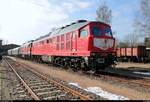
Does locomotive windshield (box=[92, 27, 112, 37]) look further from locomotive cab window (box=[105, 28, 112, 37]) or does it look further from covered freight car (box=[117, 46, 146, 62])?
covered freight car (box=[117, 46, 146, 62])

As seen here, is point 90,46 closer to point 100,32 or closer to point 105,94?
point 100,32

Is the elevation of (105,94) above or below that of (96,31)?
below

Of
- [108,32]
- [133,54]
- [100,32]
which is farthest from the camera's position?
[133,54]

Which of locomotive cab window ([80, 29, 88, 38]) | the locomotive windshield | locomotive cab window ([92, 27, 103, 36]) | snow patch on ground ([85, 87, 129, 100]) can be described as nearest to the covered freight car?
the locomotive windshield

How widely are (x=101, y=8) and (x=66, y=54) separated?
3891cm

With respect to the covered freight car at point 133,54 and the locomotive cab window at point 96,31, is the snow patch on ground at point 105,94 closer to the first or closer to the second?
the locomotive cab window at point 96,31

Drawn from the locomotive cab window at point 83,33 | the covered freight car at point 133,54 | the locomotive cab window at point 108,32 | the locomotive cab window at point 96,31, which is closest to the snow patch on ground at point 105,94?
the locomotive cab window at point 96,31

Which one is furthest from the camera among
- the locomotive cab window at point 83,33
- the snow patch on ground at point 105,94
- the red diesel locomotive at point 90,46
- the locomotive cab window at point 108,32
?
the locomotive cab window at point 108,32

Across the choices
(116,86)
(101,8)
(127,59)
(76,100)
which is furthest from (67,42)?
(101,8)


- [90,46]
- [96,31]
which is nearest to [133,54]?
[96,31]

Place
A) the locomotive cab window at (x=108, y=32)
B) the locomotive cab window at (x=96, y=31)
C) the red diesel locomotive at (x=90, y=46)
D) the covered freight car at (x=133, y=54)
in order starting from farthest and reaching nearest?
the covered freight car at (x=133, y=54) → the locomotive cab window at (x=108, y=32) → the locomotive cab window at (x=96, y=31) → the red diesel locomotive at (x=90, y=46)

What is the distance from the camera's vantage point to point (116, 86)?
15.0 m

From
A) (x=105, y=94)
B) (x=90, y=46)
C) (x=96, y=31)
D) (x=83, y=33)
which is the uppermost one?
(x=96, y=31)

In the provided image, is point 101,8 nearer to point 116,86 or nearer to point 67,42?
point 67,42
